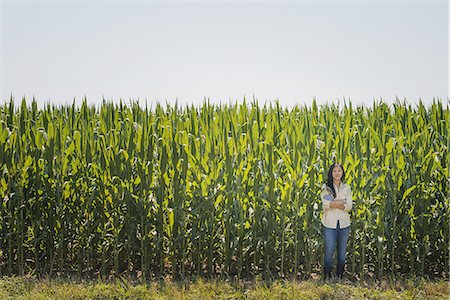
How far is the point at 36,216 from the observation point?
6781 millimetres

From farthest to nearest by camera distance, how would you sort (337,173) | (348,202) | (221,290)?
(337,173) < (348,202) < (221,290)

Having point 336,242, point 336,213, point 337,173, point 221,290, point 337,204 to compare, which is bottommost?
point 221,290

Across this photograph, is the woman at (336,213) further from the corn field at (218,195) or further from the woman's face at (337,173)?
the corn field at (218,195)

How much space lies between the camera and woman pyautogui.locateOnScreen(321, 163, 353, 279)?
240 inches

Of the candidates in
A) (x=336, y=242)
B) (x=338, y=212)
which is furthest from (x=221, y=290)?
(x=338, y=212)

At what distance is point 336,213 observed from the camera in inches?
240

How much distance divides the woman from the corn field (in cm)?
24

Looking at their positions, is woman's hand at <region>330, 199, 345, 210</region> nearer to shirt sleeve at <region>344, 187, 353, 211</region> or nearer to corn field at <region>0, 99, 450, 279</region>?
shirt sleeve at <region>344, 187, 353, 211</region>

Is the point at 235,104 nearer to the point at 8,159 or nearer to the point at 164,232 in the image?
the point at 164,232

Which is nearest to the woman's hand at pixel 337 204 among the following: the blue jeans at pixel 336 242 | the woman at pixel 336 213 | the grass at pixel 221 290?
the woman at pixel 336 213

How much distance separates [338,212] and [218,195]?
4.69 ft

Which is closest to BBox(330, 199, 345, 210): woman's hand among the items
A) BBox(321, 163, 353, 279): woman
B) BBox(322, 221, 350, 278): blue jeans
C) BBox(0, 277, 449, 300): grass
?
BBox(321, 163, 353, 279): woman

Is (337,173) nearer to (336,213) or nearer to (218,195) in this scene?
(336,213)

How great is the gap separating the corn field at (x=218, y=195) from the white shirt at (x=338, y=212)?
278mm
